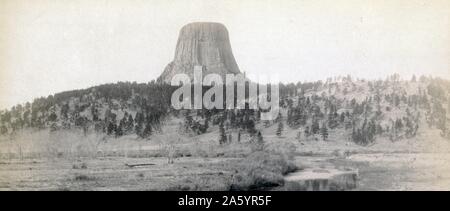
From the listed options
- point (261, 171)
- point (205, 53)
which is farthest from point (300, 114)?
point (205, 53)

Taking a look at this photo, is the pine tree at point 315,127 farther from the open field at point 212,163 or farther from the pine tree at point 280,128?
the pine tree at point 280,128

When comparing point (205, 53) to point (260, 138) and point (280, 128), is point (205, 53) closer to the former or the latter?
point (280, 128)

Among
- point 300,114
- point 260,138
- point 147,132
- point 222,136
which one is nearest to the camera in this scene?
point 260,138

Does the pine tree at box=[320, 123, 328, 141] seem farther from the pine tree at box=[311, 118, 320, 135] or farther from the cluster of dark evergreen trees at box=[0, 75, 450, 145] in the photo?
the pine tree at box=[311, 118, 320, 135]

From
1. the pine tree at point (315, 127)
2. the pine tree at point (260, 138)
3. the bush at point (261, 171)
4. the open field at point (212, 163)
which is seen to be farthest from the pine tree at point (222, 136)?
the pine tree at point (315, 127)

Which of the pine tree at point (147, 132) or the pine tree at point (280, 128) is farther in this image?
the pine tree at point (147, 132)

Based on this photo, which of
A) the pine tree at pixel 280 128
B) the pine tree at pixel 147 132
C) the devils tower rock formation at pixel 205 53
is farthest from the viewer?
the devils tower rock formation at pixel 205 53
